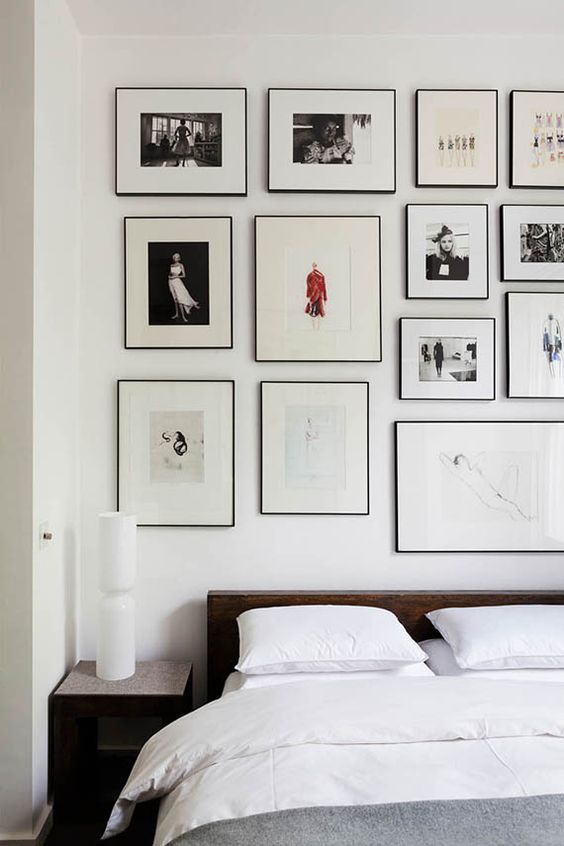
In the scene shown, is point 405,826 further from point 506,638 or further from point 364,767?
point 506,638

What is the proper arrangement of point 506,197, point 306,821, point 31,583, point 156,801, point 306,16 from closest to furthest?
point 306,821, point 31,583, point 156,801, point 306,16, point 506,197

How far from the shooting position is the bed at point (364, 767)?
1359mm

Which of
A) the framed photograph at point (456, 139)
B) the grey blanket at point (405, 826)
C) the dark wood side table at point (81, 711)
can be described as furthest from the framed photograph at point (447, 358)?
the grey blanket at point (405, 826)

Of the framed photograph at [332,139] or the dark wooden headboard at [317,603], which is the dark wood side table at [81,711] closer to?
the dark wooden headboard at [317,603]

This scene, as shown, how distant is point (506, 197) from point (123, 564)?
198 cm

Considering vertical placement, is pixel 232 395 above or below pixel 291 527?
above

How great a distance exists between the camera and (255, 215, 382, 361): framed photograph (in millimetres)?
2592

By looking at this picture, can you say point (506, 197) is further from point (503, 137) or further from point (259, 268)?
point (259, 268)

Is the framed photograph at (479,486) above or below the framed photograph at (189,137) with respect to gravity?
below

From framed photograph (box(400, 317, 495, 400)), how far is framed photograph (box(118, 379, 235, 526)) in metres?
0.70

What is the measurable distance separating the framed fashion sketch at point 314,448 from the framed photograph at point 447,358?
204 millimetres

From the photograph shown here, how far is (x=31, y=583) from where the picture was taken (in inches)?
81.2

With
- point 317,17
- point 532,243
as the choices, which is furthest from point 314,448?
point 317,17

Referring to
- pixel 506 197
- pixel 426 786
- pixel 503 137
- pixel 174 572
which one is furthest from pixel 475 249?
pixel 426 786
